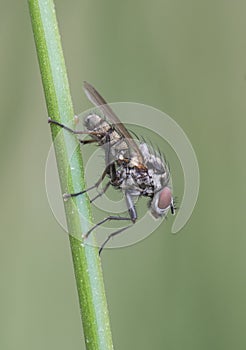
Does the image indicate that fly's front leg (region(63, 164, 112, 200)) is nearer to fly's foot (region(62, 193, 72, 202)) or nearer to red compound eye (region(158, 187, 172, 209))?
fly's foot (region(62, 193, 72, 202))

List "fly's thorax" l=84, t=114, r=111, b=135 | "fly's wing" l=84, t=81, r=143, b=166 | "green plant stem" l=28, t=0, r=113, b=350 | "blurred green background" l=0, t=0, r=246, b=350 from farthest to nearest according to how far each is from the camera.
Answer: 1. "blurred green background" l=0, t=0, r=246, b=350
2. "fly's thorax" l=84, t=114, r=111, b=135
3. "fly's wing" l=84, t=81, r=143, b=166
4. "green plant stem" l=28, t=0, r=113, b=350

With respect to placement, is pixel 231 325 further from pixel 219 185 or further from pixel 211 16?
pixel 211 16

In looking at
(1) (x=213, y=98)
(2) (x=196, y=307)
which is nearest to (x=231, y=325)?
(2) (x=196, y=307)

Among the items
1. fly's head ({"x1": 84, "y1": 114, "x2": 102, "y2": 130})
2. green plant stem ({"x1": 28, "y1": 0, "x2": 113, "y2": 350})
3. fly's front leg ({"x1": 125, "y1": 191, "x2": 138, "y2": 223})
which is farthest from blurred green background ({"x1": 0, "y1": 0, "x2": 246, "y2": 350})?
green plant stem ({"x1": 28, "y1": 0, "x2": 113, "y2": 350})

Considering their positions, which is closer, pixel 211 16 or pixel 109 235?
pixel 109 235

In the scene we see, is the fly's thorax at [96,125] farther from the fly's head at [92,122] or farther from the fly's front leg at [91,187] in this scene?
the fly's front leg at [91,187]

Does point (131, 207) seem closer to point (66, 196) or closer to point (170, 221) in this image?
point (66, 196)

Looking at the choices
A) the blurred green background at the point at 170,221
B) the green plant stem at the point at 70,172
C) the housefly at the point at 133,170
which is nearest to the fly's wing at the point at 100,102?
the housefly at the point at 133,170

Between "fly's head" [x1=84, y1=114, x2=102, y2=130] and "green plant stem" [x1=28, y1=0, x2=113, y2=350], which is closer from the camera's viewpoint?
"green plant stem" [x1=28, y1=0, x2=113, y2=350]
